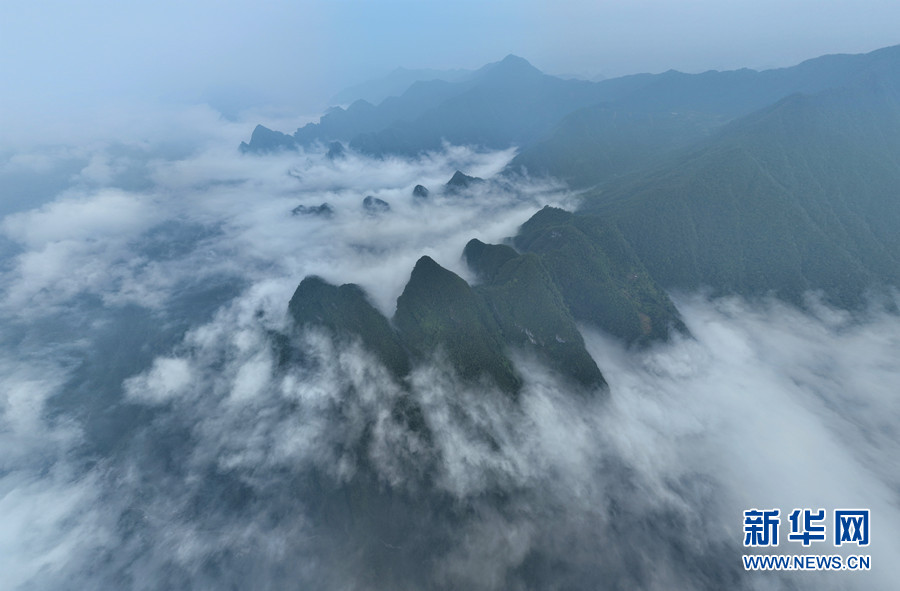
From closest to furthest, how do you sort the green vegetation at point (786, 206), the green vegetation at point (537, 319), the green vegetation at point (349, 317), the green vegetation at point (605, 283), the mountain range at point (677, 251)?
the green vegetation at point (537, 319) → the green vegetation at point (349, 317) → the mountain range at point (677, 251) → the green vegetation at point (605, 283) → the green vegetation at point (786, 206)

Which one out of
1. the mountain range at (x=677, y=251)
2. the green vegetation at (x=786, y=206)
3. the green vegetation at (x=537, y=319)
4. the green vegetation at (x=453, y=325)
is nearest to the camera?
the green vegetation at (x=453, y=325)

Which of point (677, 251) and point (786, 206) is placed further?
point (786, 206)

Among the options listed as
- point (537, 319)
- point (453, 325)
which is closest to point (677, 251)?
point (537, 319)

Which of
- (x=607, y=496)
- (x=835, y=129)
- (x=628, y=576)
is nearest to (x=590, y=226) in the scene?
(x=607, y=496)

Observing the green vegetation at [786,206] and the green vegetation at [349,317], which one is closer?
the green vegetation at [349,317]

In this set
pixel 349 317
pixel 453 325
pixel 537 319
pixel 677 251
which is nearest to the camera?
pixel 453 325

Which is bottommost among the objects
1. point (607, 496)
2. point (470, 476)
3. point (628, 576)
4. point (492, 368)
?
point (628, 576)

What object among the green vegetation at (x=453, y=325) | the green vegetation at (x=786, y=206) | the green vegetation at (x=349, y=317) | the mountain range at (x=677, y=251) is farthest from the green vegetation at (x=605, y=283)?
the green vegetation at (x=349, y=317)

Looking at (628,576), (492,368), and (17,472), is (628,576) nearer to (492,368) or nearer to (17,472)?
(492,368)

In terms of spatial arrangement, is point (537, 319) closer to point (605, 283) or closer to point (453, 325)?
point (453, 325)

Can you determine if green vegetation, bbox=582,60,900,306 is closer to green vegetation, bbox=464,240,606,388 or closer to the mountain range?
the mountain range

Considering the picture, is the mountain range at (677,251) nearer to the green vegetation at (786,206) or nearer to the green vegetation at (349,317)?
the green vegetation at (349,317)
